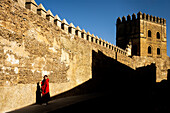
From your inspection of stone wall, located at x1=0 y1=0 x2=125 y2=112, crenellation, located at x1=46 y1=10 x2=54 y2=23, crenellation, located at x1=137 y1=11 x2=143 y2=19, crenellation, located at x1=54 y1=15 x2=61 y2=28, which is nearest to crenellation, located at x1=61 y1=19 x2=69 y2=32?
stone wall, located at x1=0 y1=0 x2=125 y2=112

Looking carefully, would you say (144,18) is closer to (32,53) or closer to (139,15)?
(139,15)

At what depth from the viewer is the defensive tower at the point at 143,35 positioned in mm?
25897

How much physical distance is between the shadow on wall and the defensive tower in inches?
417

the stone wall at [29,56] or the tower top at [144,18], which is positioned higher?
the tower top at [144,18]

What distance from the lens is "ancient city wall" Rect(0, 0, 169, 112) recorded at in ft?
15.0

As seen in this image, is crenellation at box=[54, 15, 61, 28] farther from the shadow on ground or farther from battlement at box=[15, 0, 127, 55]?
the shadow on ground

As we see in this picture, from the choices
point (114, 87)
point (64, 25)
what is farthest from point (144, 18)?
point (64, 25)

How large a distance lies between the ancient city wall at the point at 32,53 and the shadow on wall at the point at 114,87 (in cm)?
116

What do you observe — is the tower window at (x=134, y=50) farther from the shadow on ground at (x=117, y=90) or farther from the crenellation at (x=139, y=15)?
the shadow on ground at (x=117, y=90)

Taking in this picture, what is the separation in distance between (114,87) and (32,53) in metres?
8.17

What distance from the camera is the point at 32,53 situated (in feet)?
18.3

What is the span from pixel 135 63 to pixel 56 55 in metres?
15.5

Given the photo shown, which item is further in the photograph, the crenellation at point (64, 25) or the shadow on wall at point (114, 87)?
the crenellation at point (64, 25)

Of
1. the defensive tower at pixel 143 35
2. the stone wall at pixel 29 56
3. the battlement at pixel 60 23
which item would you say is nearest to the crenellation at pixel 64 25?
the battlement at pixel 60 23
